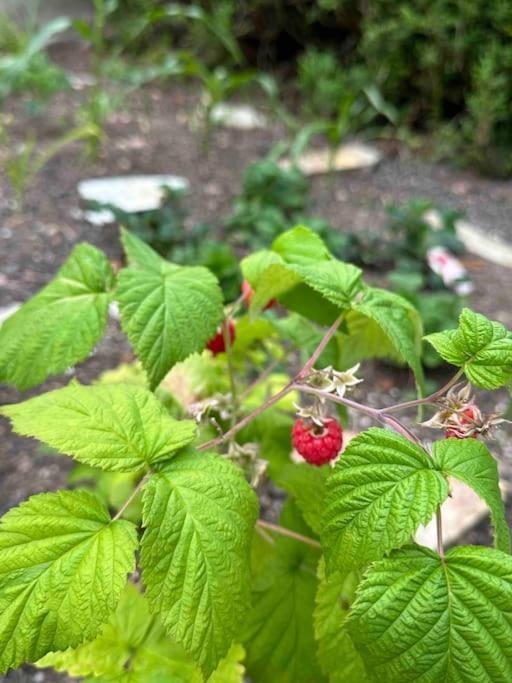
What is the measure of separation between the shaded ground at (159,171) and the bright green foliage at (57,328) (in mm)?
769

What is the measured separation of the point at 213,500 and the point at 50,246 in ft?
6.99

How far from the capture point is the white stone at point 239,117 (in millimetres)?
4230

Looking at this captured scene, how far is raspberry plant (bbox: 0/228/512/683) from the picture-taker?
653 mm

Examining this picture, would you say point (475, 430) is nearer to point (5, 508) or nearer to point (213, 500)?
point (213, 500)

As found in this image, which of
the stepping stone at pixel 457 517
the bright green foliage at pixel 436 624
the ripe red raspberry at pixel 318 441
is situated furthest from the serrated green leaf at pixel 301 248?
the stepping stone at pixel 457 517

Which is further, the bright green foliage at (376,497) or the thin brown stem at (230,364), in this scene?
the thin brown stem at (230,364)

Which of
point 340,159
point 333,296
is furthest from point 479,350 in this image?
point 340,159

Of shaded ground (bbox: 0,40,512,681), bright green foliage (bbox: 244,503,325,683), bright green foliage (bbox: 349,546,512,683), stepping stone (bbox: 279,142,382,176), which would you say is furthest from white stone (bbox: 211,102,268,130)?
bright green foliage (bbox: 349,546,512,683)

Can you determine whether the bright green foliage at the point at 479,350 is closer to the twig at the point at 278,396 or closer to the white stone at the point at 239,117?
the twig at the point at 278,396

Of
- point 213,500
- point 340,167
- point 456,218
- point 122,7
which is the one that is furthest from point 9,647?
point 122,7

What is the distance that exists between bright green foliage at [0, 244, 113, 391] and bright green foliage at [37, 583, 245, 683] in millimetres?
385

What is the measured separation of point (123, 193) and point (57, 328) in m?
2.17

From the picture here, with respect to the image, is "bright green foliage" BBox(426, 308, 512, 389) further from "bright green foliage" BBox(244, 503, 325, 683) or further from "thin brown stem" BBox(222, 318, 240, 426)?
"bright green foliage" BBox(244, 503, 325, 683)

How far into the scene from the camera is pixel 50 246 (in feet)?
8.77
